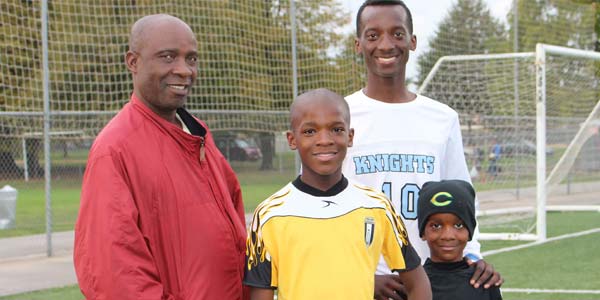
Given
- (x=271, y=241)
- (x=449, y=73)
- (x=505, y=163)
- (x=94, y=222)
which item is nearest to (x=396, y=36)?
(x=271, y=241)

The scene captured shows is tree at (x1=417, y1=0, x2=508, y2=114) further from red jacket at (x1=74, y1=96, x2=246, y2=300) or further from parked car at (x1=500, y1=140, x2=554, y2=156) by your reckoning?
red jacket at (x1=74, y1=96, x2=246, y2=300)

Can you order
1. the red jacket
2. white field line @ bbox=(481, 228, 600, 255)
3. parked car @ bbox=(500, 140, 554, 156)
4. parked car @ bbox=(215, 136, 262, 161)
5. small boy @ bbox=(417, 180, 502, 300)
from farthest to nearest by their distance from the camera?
1. parked car @ bbox=(215, 136, 262, 161)
2. parked car @ bbox=(500, 140, 554, 156)
3. white field line @ bbox=(481, 228, 600, 255)
4. small boy @ bbox=(417, 180, 502, 300)
5. the red jacket

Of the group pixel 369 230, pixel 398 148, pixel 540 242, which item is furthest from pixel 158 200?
pixel 540 242

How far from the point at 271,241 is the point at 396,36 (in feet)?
3.42

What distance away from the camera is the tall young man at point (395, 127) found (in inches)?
123

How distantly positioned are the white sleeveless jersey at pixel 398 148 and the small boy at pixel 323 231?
0.35 m

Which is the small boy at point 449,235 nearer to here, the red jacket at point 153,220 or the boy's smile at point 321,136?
the boy's smile at point 321,136

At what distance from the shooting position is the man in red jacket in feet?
7.91

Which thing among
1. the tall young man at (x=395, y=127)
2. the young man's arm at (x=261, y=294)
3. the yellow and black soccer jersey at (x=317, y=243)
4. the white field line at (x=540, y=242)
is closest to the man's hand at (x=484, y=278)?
A: the tall young man at (x=395, y=127)

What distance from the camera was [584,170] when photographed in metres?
17.3

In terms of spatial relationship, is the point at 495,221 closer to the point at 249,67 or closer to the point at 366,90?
the point at 249,67

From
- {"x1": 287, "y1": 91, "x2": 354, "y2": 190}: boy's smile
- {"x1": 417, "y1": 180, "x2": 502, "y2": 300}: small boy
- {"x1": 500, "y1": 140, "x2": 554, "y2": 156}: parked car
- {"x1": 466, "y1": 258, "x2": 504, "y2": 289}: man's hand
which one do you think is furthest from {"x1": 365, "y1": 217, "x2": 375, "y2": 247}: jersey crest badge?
{"x1": 500, "y1": 140, "x2": 554, "y2": 156}: parked car

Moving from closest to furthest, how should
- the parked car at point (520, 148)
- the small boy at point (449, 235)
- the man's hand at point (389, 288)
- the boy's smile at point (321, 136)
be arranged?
1. the boy's smile at point (321, 136)
2. the man's hand at point (389, 288)
3. the small boy at point (449, 235)
4. the parked car at point (520, 148)

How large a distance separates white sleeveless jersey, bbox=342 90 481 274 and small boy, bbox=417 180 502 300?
0.27ft
